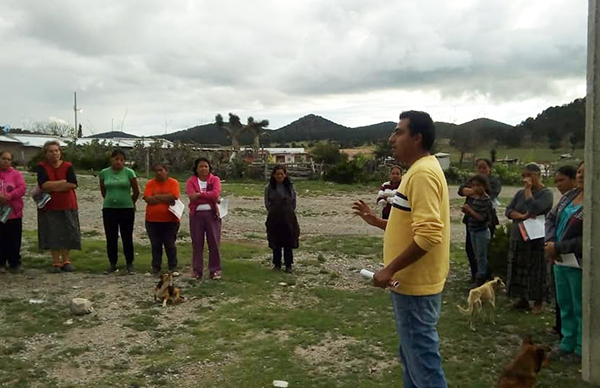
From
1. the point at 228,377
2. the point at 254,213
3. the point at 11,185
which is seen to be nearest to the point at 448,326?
the point at 228,377

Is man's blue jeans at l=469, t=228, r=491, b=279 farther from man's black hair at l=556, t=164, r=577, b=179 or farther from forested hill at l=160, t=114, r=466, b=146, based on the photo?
forested hill at l=160, t=114, r=466, b=146

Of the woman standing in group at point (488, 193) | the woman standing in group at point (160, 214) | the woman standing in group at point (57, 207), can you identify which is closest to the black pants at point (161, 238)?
the woman standing in group at point (160, 214)

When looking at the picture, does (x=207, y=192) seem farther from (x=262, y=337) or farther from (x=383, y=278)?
(x=383, y=278)

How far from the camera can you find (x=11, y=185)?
7.86 m

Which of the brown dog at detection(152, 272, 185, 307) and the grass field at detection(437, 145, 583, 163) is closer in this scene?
the brown dog at detection(152, 272, 185, 307)

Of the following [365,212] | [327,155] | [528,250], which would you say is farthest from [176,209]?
[327,155]

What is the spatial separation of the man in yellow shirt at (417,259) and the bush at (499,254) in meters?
4.62

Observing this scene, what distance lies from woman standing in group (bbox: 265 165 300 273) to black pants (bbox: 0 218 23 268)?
3547mm

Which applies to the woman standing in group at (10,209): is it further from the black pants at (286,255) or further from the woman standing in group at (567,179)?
the woman standing in group at (567,179)

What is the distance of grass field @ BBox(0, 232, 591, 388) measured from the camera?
179 inches

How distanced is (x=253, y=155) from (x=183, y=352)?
103ft

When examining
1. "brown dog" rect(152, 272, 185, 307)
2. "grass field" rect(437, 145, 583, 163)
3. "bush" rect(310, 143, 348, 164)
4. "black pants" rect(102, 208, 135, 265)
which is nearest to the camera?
"brown dog" rect(152, 272, 185, 307)

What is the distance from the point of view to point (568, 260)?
4762 mm

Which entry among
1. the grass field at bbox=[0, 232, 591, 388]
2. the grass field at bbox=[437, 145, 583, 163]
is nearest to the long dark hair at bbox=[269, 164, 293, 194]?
the grass field at bbox=[0, 232, 591, 388]
